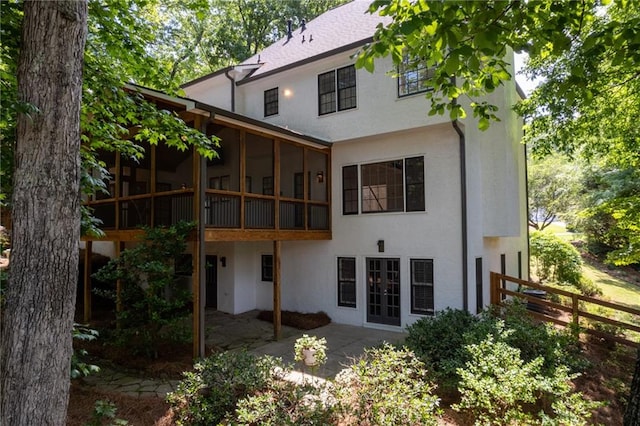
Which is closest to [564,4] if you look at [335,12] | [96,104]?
[96,104]

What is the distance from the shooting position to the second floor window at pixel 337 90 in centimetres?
1092

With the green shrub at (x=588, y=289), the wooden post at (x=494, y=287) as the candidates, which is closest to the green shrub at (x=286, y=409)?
the wooden post at (x=494, y=287)

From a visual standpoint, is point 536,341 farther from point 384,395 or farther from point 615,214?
point 615,214

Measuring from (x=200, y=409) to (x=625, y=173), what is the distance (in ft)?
61.0

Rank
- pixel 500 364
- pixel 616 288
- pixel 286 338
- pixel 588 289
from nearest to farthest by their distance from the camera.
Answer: pixel 500 364 → pixel 286 338 → pixel 588 289 → pixel 616 288

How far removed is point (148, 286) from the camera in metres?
7.67

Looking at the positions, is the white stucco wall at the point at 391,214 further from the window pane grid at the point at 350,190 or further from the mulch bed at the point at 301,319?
the mulch bed at the point at 301,319

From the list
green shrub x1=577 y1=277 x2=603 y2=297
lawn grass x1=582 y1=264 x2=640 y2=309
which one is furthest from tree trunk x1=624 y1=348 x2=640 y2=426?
lawn grass x1=582 y1=264 x2=640 y2=309

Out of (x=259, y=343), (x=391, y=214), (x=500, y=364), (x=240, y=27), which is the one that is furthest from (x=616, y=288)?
(x=240, y=27)

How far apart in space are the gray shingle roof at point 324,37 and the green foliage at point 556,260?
40.7 feet

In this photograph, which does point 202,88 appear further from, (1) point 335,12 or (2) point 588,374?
(2) point 588,374

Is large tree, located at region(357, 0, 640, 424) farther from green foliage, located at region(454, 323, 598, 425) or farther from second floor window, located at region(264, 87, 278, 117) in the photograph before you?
second floor window, located at region(264, 87, 278, 117)

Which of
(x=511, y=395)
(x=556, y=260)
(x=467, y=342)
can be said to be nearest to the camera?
(x=511, y=395)

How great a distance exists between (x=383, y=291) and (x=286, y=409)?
6.16 meters
